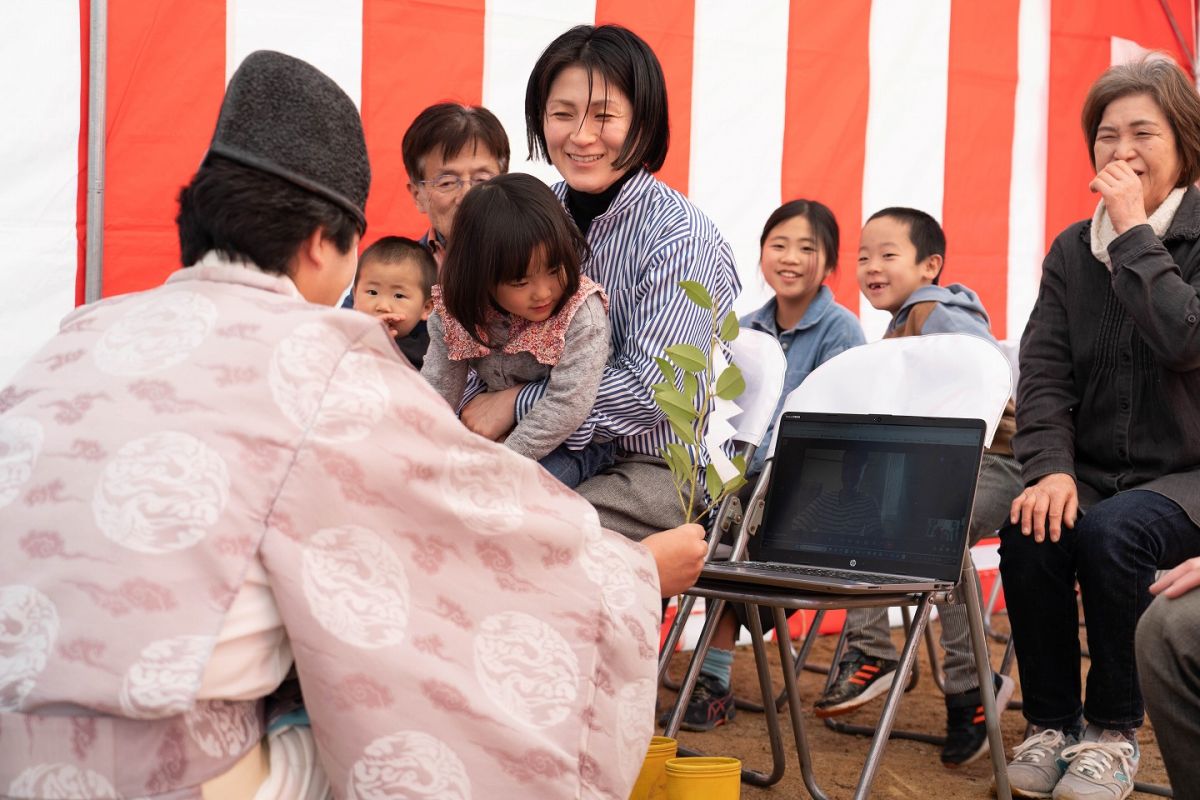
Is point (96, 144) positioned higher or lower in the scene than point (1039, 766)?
higher

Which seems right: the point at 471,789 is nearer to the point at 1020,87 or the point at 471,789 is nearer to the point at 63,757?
the point at 63,757

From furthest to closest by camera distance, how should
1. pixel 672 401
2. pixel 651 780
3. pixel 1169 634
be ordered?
pixel 672 401
pixel 651 780
pixel 1169 634

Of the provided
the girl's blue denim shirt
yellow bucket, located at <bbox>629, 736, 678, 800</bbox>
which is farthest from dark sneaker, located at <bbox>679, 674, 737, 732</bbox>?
yellow bucket, located at <bbox>629, 736, 678, 800</bbox>

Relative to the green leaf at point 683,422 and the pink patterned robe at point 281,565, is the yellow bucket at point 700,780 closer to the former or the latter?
the pink patterned robe at point 281,565

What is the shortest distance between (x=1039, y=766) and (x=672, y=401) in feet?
4.00

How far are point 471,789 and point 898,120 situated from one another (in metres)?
3.62

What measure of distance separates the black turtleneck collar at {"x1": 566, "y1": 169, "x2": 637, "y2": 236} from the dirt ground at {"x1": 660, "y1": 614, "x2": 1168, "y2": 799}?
1374mm

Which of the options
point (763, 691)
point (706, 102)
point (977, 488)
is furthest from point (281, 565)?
point (706, 102)

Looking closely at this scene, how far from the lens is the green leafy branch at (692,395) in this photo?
2.22m

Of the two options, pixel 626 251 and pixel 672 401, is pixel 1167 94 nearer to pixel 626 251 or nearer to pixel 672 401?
pixel 626 251

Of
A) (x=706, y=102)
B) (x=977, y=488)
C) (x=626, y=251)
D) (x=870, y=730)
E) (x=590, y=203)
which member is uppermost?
(x=706, y=102)

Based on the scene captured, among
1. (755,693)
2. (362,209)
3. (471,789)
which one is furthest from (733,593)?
(755,693)

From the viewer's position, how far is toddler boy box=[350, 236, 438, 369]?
3.19m

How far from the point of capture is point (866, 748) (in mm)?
3246
